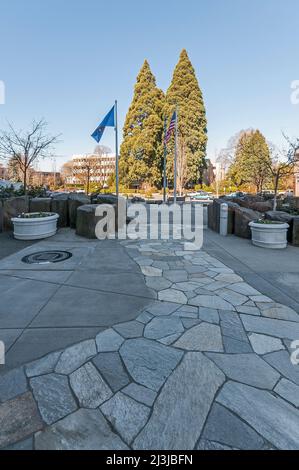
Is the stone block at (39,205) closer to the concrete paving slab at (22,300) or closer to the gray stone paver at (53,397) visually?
the concrete paving slab at (22,300)

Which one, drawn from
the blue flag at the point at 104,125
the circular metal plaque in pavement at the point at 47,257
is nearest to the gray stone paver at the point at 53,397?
the circular metal plaque in pavement at the point at 47,257

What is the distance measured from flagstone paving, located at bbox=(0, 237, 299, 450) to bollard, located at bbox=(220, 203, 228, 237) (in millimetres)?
5479

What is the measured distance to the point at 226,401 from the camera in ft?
6.08

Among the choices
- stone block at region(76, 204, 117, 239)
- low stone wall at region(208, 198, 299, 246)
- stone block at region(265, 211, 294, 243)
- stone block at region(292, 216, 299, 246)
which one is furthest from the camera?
stone block at region(76, 204, 117, 239)

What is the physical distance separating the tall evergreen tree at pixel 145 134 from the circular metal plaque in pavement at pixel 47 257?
3146 cm

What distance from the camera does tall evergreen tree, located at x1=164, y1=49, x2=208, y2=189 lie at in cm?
3569

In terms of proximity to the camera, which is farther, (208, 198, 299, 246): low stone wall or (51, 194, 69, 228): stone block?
(51, 194, 69, 228): stone block

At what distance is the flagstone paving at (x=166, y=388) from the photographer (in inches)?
62.7

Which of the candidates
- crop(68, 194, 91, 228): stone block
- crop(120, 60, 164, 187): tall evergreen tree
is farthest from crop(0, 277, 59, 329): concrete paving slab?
crop(120, 60, 164, 187): tall evergreen tree

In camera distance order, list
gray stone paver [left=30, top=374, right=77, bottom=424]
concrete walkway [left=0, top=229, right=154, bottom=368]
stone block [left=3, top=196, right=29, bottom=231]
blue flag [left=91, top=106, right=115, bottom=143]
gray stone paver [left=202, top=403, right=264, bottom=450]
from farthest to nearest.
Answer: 1. blue flag [left=91, top=106, right=115, bottom=143]
2. stone block [left=3, top=196, right=29, bottom=231]
3. concrete walkway [left=0, top=229, right=154, bottom=368]
4. gray stone paver [left=30, top=374, right=77, bottom=424]
5. gray stone paver [left=202, top=403, right=264, bottom=450]

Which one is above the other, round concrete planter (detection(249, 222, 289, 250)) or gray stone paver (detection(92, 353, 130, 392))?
round concrete planter (detection(249, 222, 289, 250))

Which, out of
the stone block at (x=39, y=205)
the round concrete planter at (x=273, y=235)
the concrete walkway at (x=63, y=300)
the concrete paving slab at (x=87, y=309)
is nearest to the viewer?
the concrete walkway at (x=63, y=300)

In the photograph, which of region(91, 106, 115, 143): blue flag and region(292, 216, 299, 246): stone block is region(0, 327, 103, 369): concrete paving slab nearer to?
region(292, 216, 299, 246): stone block

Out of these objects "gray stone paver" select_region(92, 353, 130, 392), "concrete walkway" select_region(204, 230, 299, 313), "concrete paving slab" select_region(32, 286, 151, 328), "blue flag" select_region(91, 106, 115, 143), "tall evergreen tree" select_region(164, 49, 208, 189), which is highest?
"tall evergreen tree" select_region(164, 49, 208, 189)
